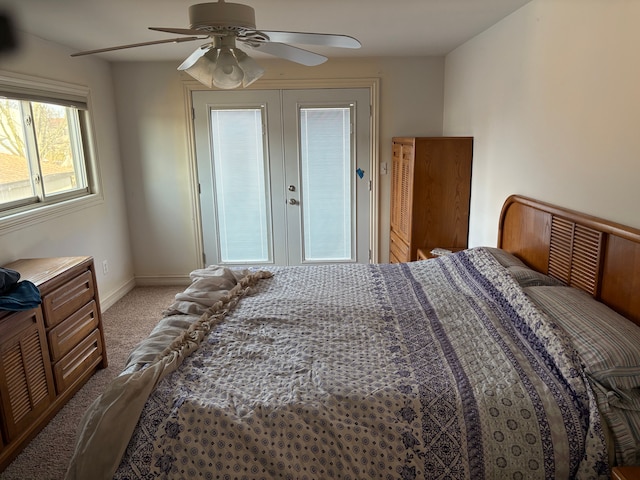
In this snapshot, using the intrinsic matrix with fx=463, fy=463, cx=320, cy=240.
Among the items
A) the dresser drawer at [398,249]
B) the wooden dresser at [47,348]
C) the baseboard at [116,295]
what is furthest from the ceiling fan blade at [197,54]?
the baseboard at [116,295]

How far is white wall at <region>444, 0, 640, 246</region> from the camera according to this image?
1.89m

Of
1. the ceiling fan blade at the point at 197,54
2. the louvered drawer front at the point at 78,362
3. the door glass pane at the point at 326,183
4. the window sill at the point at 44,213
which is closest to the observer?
the ceiling fan blade at the point at 197,54

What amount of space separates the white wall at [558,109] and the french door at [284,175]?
130cm

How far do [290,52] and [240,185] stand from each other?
264 centimetres

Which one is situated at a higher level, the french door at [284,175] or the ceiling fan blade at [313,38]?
the ceiling fan blade at [313,38]

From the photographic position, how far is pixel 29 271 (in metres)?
2.72

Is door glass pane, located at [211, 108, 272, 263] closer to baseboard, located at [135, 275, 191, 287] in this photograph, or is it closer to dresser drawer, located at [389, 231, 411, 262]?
baseboard, located at [135, 275, 191, 287]

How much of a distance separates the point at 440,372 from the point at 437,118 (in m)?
3.31

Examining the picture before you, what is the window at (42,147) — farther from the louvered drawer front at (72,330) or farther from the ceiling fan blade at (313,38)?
the ceiling fan blade at (313,38)

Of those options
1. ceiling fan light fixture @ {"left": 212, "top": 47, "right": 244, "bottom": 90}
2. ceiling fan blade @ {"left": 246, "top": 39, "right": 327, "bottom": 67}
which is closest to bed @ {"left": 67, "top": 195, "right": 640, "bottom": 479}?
ceiling fan light fixture @ {"left": 212, "top": 47, "right": 244, "bottom": 90}

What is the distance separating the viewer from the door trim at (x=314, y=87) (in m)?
4.41

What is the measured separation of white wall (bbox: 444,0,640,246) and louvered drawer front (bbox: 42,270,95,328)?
2756 mm

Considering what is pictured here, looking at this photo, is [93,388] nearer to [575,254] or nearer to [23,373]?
[23,373]

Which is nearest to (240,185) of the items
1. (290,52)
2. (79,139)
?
(79,139)
